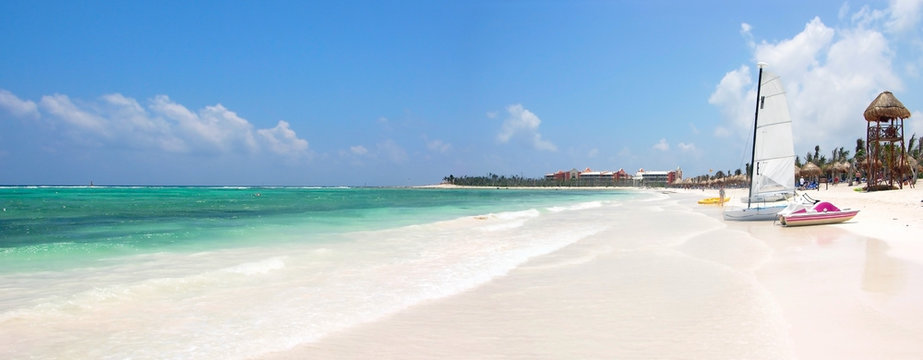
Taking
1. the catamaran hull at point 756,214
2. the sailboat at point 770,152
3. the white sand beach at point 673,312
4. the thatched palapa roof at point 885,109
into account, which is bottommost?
the white sand beach at point 673,312

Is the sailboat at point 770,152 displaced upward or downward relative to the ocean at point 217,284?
upward

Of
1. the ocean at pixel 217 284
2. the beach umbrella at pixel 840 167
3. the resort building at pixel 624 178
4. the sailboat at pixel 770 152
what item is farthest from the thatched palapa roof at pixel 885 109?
the resort building at pixel 624 178

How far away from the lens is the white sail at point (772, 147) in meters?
20.2

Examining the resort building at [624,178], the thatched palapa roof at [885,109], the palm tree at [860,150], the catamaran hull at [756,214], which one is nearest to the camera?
the catamaran hull at [756,214]

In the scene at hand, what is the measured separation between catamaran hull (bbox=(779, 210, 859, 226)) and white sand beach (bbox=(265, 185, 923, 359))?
662cm

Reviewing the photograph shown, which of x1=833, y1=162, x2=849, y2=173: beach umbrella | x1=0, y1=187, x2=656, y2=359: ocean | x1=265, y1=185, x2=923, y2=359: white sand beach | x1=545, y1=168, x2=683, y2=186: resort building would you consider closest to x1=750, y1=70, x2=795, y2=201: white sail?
x1=265, y1=185, x2=923, y2=359: white sand beach

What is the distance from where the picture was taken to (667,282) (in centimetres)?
796

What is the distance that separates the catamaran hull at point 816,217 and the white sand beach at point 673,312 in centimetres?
662

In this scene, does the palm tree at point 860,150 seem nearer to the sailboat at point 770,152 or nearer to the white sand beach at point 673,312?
the sailboat at point 770,152

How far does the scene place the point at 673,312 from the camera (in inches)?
237

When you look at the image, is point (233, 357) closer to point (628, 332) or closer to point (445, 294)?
point (445, 294)

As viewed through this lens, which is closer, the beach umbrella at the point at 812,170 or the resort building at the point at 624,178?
the beach umbrella at the point at 812,170

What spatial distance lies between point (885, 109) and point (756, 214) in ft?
69.0

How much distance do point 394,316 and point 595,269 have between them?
459 centimetres
